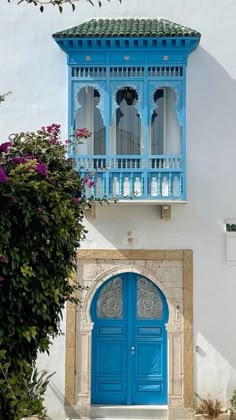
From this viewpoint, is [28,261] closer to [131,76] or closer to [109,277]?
[109,277]

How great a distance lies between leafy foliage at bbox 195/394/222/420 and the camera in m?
9.15

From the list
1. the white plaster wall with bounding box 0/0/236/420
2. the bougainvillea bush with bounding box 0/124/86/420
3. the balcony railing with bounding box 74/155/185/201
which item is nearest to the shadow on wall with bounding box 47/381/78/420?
the white plaster wall with bounding box 0/0/236/420

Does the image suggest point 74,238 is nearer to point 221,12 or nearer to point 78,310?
point 78,310

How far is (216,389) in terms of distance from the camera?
9555 mm

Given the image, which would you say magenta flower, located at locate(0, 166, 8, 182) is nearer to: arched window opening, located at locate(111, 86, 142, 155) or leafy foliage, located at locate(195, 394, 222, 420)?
arched window opening, located at locate(111, 86, 142, 155)

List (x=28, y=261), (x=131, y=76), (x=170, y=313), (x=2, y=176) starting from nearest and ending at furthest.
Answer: (x=2, y=176)
(x=28, y=261)
(x=131, y=76)
(x=170, y=313)

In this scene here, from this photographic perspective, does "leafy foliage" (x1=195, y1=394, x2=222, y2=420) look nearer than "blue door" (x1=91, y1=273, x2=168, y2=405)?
Yes

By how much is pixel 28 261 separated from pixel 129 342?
542 centimetres

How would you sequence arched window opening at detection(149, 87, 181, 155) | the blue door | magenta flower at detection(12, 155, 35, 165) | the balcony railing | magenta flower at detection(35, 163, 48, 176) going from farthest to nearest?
arched window opening at detection(149, 87, 181, 155)
the blue door
the balcony railing
magenta flower at detection(12, 155, 35, 165)
magenta flower at detection(35, 163, 48, 176)

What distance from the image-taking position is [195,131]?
991cm

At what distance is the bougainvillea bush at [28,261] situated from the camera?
4.78 m

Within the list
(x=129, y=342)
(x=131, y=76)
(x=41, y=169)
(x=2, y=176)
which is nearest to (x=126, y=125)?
(x=131, y=76)

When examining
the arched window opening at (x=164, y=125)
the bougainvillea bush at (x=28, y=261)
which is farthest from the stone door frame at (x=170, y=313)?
the bougainvillea bush at (x=28, y=261)

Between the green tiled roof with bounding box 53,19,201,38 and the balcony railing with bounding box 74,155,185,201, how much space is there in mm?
2017
